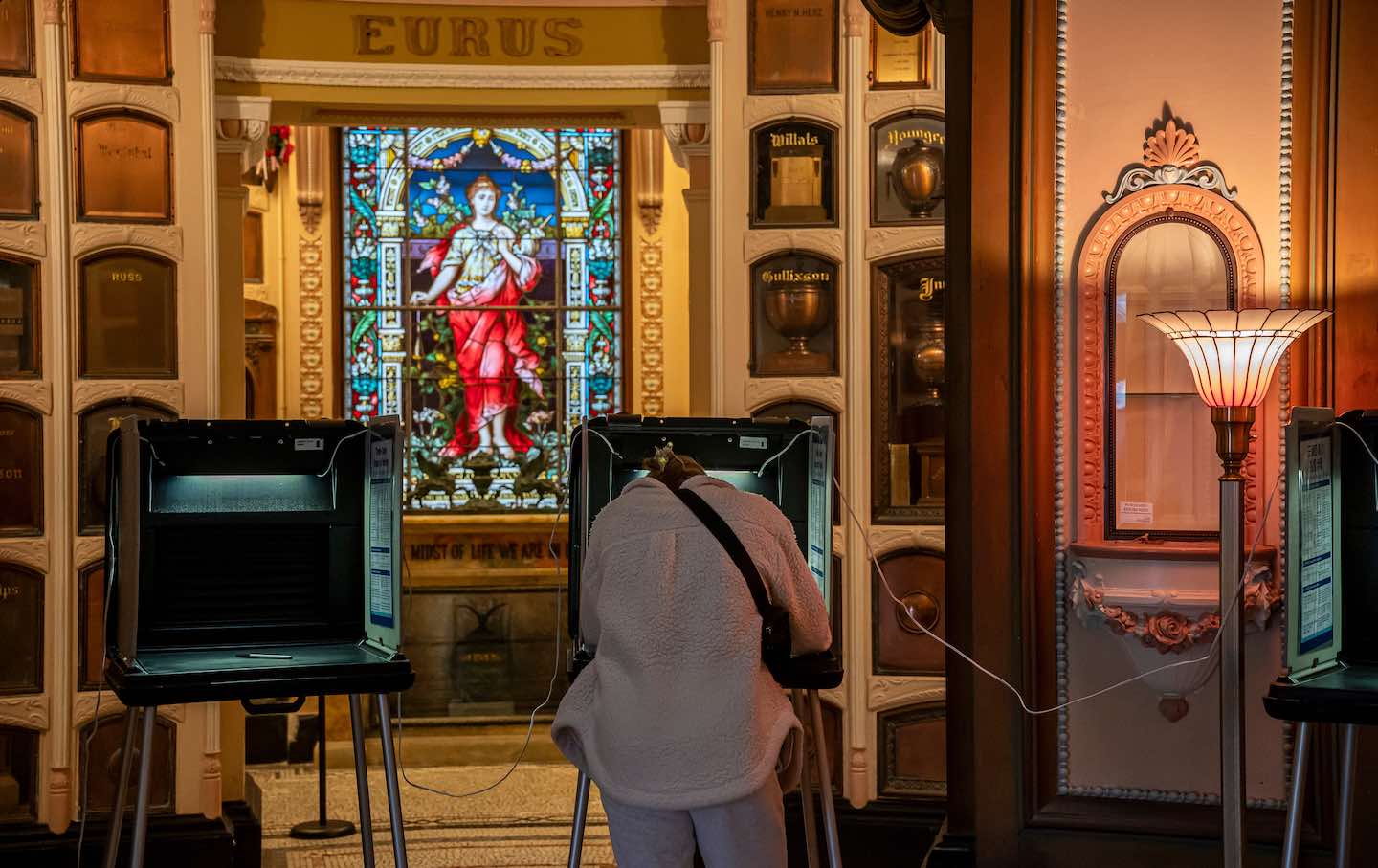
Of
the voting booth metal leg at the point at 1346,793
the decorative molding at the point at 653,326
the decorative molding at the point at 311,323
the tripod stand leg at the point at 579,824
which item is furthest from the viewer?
the decorative molding at the point at 653,326

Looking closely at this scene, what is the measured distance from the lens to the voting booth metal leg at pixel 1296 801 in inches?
100

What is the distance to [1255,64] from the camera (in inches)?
115

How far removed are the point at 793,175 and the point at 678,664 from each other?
2217 millimetres

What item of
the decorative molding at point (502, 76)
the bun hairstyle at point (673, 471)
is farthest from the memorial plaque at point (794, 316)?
the bun hairstyle at point (673, 471)

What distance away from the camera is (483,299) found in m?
6.86

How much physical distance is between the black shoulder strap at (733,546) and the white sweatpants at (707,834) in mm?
277

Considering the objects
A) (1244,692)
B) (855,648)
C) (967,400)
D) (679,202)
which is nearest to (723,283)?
(855,648)

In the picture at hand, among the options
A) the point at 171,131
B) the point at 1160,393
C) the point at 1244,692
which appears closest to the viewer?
the point at 1244,692

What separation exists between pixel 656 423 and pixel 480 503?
3910 millimetres

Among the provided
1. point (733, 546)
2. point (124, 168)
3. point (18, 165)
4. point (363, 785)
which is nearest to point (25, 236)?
point (18, 165)

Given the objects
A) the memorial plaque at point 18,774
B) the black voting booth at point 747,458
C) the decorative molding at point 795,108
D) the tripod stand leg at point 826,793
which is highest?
the decorative molding at point 795,108

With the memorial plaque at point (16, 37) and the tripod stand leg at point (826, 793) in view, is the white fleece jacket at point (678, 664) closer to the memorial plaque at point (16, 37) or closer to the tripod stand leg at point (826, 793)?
the tripod stand leg at point (826, 793)

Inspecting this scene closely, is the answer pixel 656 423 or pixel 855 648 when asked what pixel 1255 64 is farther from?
pixel 855 648

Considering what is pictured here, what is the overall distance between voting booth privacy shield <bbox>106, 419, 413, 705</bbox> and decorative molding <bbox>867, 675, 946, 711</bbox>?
1680mm
